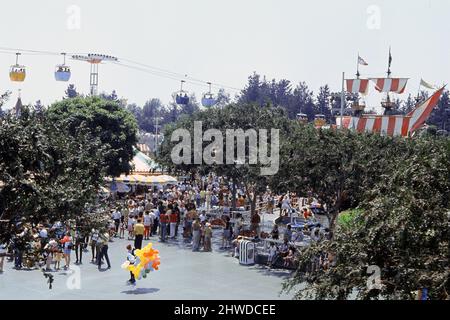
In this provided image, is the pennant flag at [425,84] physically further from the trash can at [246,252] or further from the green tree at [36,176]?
the green tree at [36,176]

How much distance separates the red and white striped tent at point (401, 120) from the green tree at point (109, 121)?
15.7 m

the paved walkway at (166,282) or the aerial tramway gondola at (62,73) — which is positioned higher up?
the aerial tramway gondola at (62,73)

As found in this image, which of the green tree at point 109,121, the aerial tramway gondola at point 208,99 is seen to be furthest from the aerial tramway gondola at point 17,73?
the aerial tramway gondola at point 208,99

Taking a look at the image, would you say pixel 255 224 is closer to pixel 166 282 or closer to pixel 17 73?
pixel 166 282

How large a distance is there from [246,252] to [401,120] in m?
34.8

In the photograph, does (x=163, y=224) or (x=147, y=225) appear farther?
(x=147, y=225)

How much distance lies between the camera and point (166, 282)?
1733 cm

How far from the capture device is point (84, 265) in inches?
763

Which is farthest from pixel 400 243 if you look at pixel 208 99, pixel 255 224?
pixel 208 99

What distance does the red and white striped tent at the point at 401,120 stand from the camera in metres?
48.6

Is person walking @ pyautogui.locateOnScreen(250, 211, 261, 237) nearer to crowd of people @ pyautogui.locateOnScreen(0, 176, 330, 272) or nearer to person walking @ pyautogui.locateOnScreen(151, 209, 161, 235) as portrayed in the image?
crowd of people @ pyautogui.locateOnScreen(0, 176, 330, 272)

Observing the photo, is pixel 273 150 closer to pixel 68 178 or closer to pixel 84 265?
pixel 84 265

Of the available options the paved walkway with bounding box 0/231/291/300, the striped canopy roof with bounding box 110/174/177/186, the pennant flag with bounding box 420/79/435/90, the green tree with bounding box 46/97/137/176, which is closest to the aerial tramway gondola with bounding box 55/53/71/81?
the green tree with bounding box 46/97/137/176

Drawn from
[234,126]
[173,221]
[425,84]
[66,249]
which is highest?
[425,84]
